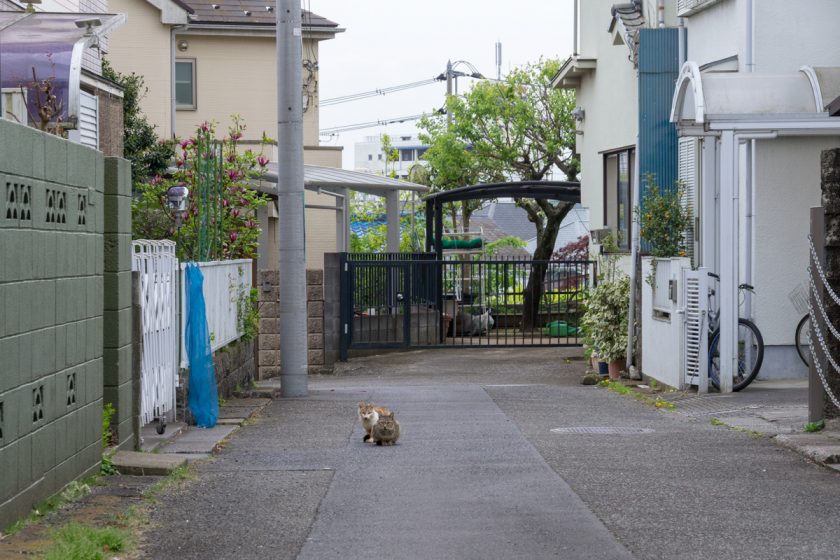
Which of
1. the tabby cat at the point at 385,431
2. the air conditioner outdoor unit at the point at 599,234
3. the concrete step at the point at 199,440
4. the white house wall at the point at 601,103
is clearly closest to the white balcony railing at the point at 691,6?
the white house wall at the point at 601,103

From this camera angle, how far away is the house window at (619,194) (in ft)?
71.0

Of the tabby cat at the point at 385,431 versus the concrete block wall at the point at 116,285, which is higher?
the concrete block wall at the point at 116,285

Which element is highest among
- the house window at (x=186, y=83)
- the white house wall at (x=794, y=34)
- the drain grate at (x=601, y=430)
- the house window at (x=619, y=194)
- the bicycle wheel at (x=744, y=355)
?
the house window at (x=186, y=83)

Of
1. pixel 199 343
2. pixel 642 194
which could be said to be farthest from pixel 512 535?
pixel 642 194

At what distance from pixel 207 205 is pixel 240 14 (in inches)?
824

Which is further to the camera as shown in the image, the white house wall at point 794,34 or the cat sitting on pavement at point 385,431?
the white house wall at point 794,34

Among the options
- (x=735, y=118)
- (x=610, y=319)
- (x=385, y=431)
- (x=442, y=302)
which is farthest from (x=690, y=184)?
(x=385, y=431)

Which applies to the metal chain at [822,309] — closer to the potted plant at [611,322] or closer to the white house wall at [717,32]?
the white house wall at [717,32]

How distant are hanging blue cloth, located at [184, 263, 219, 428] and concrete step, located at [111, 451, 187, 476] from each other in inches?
104

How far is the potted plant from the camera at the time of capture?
60.8ft

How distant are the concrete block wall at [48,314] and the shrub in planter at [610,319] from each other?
35.7 ft

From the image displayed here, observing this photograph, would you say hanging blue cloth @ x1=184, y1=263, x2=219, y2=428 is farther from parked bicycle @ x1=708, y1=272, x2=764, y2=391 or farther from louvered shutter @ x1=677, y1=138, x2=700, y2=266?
louvered shutter @ x1=677, y1=138, x2=700, y2=266

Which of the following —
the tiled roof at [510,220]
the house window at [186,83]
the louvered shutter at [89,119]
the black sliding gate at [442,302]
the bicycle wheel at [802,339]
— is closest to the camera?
the bicycle wheel at [802,339]

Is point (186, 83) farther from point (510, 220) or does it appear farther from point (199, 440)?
point (510, 220)
